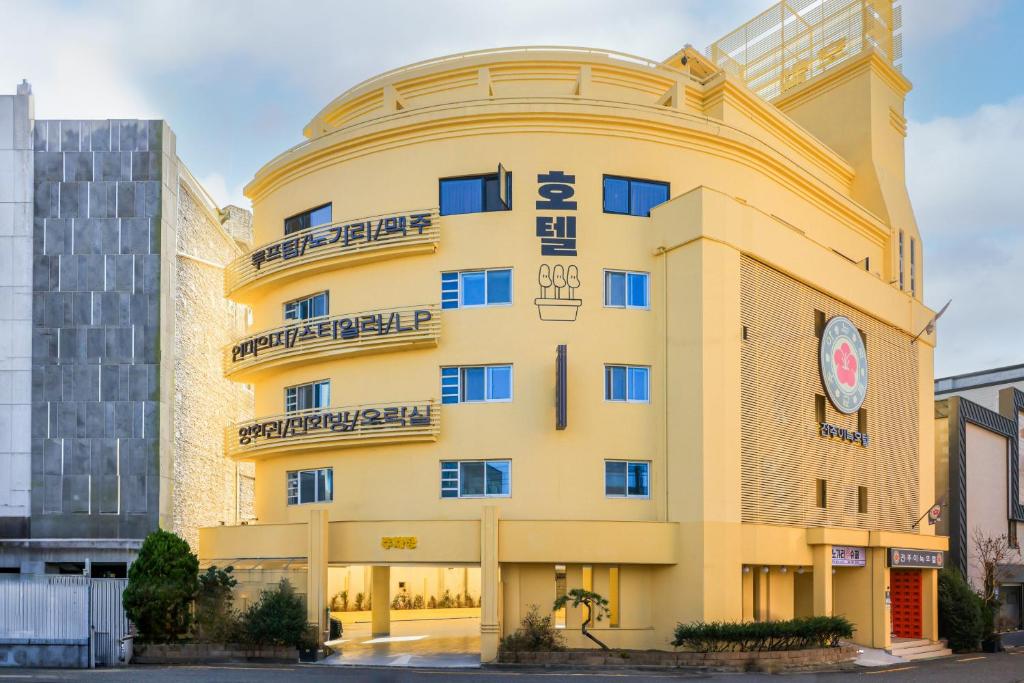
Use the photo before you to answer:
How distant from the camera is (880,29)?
5459cm

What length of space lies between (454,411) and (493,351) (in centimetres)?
249

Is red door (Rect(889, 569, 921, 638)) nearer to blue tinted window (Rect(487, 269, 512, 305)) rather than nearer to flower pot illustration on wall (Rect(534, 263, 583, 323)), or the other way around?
flower pot illustration on wall (Rect(534, 263, 583, 323))

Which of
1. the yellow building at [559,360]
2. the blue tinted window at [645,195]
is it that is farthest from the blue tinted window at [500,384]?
the blue tinted window at [645,195]

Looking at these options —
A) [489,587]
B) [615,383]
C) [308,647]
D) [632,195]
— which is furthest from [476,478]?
[632,195]

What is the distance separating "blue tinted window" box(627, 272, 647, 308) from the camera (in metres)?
37.0

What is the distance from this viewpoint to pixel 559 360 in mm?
34969

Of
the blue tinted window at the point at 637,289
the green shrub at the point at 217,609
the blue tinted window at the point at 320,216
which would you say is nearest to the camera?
the green shrub at the point at 217,609

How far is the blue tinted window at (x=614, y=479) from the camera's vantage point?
118ft

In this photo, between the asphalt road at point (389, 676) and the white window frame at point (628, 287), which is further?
the white window frame at point (628, 287)

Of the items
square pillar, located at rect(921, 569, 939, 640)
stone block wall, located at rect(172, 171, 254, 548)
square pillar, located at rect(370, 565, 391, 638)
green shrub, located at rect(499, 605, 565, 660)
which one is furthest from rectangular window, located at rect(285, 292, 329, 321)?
square pillar, located at rect(921, 569, 939, 640)

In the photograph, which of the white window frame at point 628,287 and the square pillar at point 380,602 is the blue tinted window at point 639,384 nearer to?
the white window frame at point 628,287

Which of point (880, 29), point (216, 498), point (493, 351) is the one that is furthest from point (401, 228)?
point (880, 29)

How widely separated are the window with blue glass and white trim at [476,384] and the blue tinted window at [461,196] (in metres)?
5.68

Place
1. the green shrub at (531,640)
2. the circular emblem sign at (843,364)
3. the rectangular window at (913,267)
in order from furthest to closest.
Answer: the rectangular window at (913,267), the circular emblem sign at (843,364), the green shrub at (531,640)
